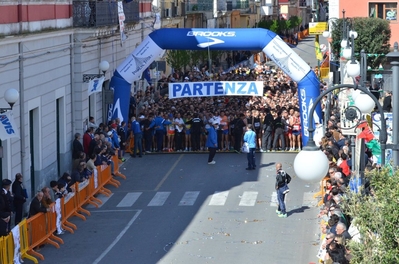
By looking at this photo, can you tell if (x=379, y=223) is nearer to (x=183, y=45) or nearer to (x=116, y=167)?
(x=116, y=167)

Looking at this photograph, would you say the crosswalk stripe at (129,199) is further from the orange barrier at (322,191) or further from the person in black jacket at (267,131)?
the person in black jacket at (267,131)

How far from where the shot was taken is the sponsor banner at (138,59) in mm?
32375

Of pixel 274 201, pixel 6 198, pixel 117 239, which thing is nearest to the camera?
pixel 6 198

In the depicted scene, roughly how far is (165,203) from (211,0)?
46747mm

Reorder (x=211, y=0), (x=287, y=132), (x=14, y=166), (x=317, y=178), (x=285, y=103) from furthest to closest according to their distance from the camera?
(x=211, y=0) < (x=285, y=103) < (x=287, y=132) < (x=14, y=166) < (x=317, y=178)

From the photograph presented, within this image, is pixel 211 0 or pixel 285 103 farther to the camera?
pixel 211 0

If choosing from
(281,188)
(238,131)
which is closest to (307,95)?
(238,131)

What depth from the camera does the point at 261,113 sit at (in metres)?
33.2

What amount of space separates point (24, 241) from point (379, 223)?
10.0 m

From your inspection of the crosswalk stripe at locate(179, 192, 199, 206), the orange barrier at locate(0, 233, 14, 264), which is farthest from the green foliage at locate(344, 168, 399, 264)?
the crosswalk stripe at locate(179, 192, 199, 206)

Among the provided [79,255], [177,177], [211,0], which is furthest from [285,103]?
[211,0]

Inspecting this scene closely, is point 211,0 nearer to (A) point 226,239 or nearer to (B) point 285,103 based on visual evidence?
(B) point 285,103

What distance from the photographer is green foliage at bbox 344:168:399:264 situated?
10500mm

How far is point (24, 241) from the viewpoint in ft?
62.0
